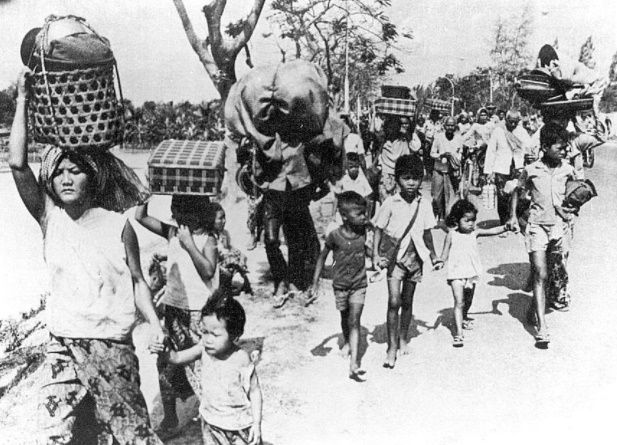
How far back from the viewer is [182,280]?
134 inches

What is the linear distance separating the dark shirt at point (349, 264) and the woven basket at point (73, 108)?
1.92 meters

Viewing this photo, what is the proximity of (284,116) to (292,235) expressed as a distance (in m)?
1.15

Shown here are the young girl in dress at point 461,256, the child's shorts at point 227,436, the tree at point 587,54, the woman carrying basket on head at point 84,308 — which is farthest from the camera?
the tree at point 587,54

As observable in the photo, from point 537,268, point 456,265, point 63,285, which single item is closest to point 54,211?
point 63,285

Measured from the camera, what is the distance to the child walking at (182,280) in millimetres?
3340

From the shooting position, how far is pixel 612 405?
3891 mm

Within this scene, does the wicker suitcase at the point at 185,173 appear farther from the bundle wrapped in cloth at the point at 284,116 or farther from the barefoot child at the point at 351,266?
the bundle wrapped in cloth at the point at 284,116

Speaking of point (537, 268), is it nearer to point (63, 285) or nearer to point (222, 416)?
point (222, 416)

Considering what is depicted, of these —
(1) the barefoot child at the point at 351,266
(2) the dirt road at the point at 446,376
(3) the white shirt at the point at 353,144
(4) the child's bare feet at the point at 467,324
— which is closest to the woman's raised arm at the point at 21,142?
(2) the dirt road at the point at 446,376

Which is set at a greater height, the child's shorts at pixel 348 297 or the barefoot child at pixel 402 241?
the barefoot child at pixel 402 241

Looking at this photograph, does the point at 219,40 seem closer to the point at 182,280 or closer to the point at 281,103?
the point at 281,103

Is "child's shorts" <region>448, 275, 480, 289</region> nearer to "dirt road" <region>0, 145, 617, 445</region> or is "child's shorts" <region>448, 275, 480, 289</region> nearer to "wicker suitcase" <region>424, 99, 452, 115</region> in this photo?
"dirt road" <region>0, 145, 617, 445</region>

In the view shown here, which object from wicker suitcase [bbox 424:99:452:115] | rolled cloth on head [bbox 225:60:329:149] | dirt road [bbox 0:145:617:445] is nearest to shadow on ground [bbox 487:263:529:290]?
dirt road [bbox 0:145:617:445]

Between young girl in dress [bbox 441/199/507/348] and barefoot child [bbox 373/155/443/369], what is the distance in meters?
0.42
